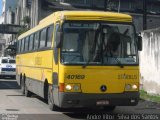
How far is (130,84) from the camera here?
43.6ft

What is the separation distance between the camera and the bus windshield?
13.0 meters

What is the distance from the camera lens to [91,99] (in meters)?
12.9

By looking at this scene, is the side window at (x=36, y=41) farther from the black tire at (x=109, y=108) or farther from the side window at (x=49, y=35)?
the black tire at (x=109, y=108)

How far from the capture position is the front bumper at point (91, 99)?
12727 mm

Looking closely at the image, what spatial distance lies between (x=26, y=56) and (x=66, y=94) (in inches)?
332

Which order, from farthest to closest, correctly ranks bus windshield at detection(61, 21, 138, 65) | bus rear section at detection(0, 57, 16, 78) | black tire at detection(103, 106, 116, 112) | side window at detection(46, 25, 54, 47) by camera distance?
bus rear section at detection(0, 57, 16, 78), black tire at detection(103, 106, 116, 112), side window at detection(46, 25, 54, 47), bus windshield at detection(61, 21, 138, 65)

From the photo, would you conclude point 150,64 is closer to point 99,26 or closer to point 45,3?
point 99,26

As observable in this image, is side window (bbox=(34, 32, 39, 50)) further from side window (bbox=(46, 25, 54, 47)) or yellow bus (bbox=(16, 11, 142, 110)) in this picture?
yellow bus (bbox=(16, 11, 142, 110))

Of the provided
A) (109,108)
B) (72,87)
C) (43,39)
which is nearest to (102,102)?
(72,87)

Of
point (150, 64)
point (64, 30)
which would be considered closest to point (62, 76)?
point (64, 30)

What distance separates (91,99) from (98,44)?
1585 mm

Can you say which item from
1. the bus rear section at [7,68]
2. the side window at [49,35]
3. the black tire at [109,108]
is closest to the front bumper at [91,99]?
the black tire at [109,108]

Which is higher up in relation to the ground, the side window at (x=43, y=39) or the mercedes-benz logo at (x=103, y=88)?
the side window at (x=43, y=39)

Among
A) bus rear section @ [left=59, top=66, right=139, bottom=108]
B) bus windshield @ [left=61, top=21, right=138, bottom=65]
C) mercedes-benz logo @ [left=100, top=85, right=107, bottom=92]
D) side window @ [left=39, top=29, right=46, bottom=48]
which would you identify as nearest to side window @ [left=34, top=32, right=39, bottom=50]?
side window @ [left=39, top=29, right=46, bottom=48]
